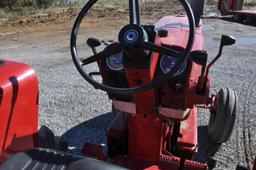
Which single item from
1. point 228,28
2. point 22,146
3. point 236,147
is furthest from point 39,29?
point 22,146

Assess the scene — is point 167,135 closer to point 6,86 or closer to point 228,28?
point 6,86

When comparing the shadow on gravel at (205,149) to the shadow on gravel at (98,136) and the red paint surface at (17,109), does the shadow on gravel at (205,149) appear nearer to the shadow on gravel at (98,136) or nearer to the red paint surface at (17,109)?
the shadow on gravel at (98,136)

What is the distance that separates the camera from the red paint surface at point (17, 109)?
224 centimetres

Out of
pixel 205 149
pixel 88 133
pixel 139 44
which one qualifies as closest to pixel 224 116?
pixel 205 149

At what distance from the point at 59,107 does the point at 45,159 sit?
295cm

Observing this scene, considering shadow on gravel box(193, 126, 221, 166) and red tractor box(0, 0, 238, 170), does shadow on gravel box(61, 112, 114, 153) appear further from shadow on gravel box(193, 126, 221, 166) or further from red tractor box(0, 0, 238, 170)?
shadow on gravel box(193, 126, 221, 166)

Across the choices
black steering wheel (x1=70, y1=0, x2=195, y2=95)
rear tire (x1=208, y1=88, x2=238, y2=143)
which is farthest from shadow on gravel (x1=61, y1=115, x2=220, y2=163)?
black steering wheel (x1=70, y1=0, x2=195, y2=95)

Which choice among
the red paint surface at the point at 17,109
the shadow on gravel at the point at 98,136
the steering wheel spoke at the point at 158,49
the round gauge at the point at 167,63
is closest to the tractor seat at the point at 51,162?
the red paint surface at the point at 17,109

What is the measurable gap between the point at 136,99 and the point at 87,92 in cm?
275

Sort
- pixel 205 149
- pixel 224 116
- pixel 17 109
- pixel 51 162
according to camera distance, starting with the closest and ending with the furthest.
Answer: pixel 51 162, pixel 17 109, pixel 224 116, pixel 205 149

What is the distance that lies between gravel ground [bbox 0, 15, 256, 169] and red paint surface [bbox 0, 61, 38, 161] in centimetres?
137

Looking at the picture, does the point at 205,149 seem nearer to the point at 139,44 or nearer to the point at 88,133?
the point at 88,133

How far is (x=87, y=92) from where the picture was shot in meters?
5.21

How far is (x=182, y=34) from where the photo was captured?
3.19 m
